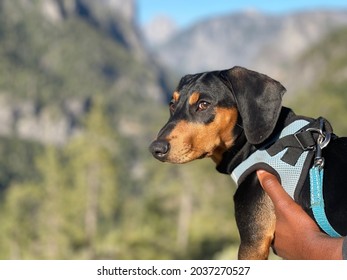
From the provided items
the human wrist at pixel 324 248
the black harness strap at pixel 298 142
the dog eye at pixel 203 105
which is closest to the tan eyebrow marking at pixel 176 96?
the dog eye at pixel 203 105

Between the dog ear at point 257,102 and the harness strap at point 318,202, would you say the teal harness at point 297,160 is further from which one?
the dog ear at point 257,102

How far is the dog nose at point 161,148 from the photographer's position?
504 centimetres

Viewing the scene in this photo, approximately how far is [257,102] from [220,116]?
0.35m

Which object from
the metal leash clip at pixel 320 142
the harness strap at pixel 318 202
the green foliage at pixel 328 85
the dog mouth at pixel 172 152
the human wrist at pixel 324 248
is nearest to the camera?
the human wrist at pixel 324 248

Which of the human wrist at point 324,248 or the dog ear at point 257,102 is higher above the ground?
the dog ear at point 257,102

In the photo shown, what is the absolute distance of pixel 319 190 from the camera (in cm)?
464

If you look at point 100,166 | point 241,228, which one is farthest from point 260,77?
point 100,166

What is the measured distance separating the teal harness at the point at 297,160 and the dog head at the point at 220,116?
16 centimetres

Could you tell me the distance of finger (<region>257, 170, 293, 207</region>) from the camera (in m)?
4.75

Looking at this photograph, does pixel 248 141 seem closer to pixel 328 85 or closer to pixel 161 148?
pixel 161 148

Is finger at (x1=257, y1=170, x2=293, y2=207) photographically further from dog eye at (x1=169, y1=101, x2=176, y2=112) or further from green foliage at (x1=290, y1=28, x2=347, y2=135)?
green foliage at (x1=290, y1=28, x2=347, y2=135)

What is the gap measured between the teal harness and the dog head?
156mm

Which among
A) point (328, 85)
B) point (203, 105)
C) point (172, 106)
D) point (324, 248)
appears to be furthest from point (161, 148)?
point (328, 85)
